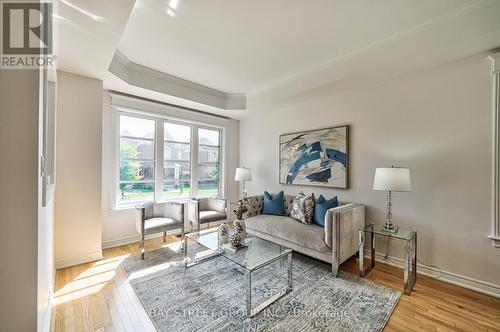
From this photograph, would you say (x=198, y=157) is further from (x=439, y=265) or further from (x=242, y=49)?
(x=439, y=265)

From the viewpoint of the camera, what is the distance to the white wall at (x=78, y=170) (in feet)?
8.60

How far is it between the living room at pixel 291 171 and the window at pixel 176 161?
0.89 feet

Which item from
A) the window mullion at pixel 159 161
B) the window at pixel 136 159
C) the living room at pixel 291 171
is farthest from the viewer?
the window mullion at pixel 159 161

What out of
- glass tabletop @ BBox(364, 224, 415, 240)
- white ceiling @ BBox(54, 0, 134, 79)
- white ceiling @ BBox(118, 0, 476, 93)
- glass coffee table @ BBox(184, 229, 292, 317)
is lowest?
glass coffee table @ BBox(184, 229, 292, 317)

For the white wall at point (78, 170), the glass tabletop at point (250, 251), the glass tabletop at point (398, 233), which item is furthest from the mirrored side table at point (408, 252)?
the white wall at point (78, 170)

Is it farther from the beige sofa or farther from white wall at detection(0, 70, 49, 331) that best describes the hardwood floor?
white wall at detection(0, 70, 49, 331)

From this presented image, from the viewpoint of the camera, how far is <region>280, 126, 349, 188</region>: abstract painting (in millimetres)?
3273

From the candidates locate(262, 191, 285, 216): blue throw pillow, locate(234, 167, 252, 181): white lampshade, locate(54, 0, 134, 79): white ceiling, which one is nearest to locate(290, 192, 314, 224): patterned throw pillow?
locate(262, 191, 285, 216): blue throw pillow

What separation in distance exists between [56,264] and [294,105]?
424 cm

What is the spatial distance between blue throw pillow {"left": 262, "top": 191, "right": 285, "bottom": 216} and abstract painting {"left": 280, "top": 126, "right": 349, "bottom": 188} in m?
0.44

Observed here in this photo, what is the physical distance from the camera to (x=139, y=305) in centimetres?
195

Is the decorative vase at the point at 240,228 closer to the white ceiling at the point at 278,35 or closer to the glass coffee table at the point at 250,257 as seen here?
the glass coffee table at the point at 250,257

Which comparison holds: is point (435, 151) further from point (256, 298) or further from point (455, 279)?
point (256, 298)

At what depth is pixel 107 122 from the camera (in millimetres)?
3348
